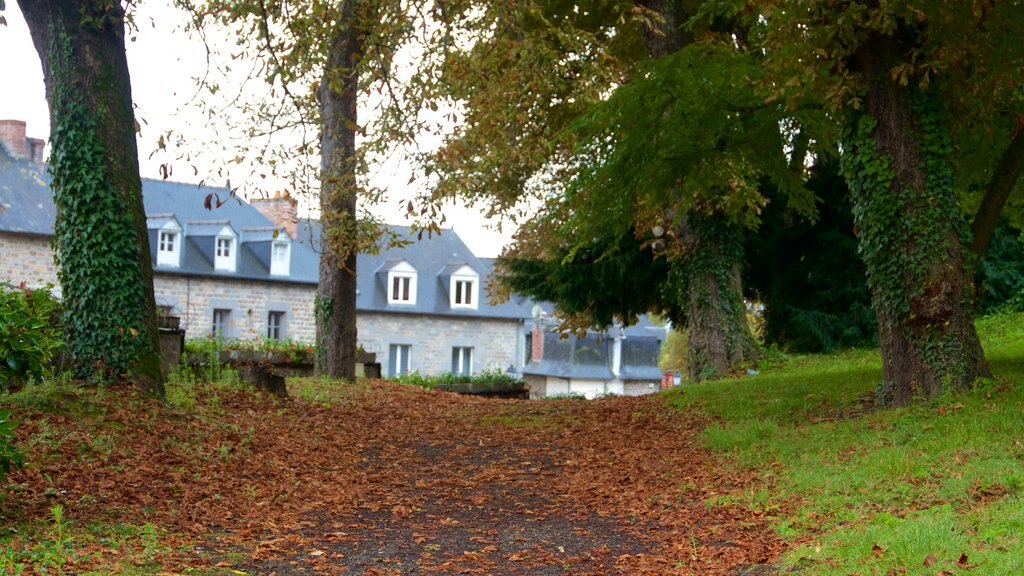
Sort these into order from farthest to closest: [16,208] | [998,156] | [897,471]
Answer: [16,208], [998,156], [897,471]

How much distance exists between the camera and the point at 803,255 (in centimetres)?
2050

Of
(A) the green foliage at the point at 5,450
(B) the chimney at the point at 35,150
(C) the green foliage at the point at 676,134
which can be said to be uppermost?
(B) the chimney at the point at 35,150

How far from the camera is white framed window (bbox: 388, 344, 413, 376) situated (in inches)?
1656

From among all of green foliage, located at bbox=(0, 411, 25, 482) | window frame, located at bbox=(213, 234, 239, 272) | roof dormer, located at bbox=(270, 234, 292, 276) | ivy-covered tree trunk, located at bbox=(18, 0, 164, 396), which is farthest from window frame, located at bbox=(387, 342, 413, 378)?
green foliage, located at bbox=(0, 411, 25, 482)

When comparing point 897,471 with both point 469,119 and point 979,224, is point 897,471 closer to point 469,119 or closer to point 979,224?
point 979,224

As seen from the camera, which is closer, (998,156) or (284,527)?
(284,527)

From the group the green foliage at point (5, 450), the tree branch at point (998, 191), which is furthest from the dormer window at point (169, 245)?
the green foliage at point (5, 450)

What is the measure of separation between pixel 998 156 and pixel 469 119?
8.15 metres

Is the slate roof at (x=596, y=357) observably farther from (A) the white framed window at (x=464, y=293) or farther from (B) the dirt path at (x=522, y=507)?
(B) the dirt path at (x=522, y=507)

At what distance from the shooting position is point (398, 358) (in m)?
42.2

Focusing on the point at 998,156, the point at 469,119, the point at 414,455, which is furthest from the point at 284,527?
the point at 469,119

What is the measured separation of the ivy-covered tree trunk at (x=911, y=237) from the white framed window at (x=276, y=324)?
31.6 meters

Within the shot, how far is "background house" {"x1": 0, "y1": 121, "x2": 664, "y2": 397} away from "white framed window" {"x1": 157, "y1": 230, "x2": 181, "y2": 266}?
0.12 ft

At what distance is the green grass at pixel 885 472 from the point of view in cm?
503
